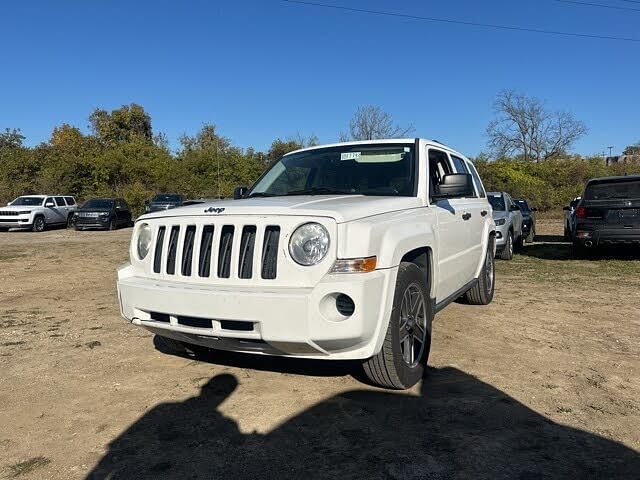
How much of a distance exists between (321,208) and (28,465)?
2150mm

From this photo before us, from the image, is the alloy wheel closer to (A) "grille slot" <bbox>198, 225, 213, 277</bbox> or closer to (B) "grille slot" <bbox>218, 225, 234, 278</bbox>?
(B) "grille slot" <bbox>218, 225, 234, 278</bbox>

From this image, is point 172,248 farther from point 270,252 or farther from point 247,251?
point 270,252

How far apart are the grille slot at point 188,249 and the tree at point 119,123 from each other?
166 feet

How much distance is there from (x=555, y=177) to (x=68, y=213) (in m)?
26.4

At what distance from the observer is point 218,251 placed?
341 cm

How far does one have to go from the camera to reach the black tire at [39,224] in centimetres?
2379

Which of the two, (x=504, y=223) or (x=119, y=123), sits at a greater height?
(x=119, y=123)

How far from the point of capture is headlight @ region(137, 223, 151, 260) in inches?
155

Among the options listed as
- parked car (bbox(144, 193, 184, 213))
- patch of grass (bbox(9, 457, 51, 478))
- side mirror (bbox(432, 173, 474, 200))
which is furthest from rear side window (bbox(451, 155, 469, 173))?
parked car (bbox(144, 193, 184, 213))

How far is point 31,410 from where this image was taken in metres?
3.54

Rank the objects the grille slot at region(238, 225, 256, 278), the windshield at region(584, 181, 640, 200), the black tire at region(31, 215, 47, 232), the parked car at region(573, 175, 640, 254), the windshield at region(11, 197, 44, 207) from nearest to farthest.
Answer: the grille slot at region(238, 225, 256, 278) < the parked car at region(573, 175, 640, 254) < the windshield at region(584, 181, 640, 200) < the black tire at region(31, 215, 47, 232) < the windshield at region(11, 197, 44, 207)

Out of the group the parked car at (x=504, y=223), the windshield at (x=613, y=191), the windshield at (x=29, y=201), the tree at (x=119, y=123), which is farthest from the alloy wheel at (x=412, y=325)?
the tree at (x=119, y=123)

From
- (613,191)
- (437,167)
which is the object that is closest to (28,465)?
(437,167)

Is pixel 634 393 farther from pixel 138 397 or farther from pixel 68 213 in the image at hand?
pixel 68 213
